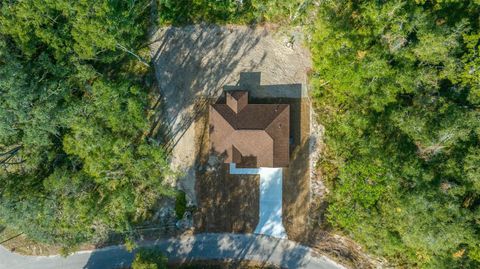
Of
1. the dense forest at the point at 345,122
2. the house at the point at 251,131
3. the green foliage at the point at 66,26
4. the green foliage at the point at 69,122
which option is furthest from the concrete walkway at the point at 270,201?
the green foliage at the point at 66,26

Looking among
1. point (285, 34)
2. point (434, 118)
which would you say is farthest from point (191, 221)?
point (434, 118)

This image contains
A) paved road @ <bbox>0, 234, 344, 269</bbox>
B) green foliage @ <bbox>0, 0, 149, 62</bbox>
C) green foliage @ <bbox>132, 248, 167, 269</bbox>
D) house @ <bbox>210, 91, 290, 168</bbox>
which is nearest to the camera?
green foliage @ <bbox>0, 0, 149, 62</bbox>

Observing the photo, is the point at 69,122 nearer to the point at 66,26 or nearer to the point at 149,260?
the point at 66,26

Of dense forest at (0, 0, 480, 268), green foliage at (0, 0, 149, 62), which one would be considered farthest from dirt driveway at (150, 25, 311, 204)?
green foliage at (0, 0, 149, 62)

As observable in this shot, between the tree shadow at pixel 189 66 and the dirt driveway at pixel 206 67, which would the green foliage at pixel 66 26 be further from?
the dirt driveway at pixel 206 67

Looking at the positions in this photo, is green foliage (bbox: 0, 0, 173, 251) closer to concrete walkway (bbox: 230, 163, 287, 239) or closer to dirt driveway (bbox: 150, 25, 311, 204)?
dirt driveway (bbox: 150, 25, 311, 204)

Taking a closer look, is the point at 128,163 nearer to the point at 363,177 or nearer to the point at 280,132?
the point at 280,132
